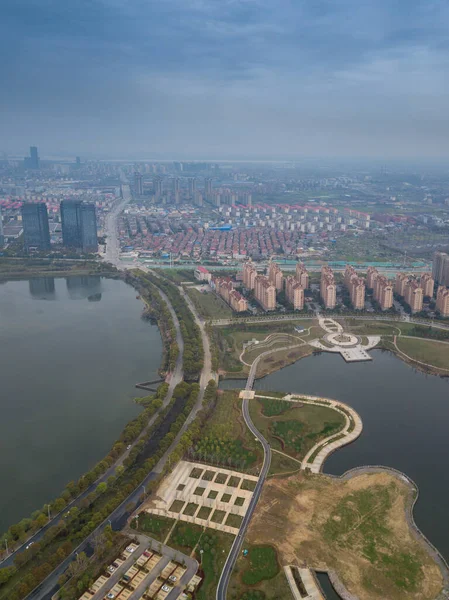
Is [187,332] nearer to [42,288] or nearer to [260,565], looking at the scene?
[260,565]

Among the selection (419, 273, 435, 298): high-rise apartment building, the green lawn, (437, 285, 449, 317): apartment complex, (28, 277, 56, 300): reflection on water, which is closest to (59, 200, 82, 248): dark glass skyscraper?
(28, 277, 56, 300): reflection on water

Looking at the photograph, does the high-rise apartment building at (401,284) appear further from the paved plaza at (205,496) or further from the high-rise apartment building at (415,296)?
the paved plaza at (205,496)

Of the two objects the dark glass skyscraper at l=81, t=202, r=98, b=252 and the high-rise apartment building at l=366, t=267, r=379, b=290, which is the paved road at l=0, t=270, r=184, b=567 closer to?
the high-rise apartment building at l=366, t=267, r=379, b=290

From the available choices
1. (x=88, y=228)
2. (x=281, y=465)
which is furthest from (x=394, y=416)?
(x=88, y=228)

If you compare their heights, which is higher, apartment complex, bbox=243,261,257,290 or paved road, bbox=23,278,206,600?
apartment complex, bbox=243,261,257,290

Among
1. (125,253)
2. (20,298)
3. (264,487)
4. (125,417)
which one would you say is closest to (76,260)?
(125,253)

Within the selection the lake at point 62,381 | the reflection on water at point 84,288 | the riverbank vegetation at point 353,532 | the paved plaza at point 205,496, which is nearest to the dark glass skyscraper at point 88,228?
the reflection on water at point 84,288

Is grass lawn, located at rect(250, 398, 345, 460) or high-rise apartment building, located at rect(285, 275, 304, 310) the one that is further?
high-rise apartment building, located at rect(285, 275, 304, 310)
